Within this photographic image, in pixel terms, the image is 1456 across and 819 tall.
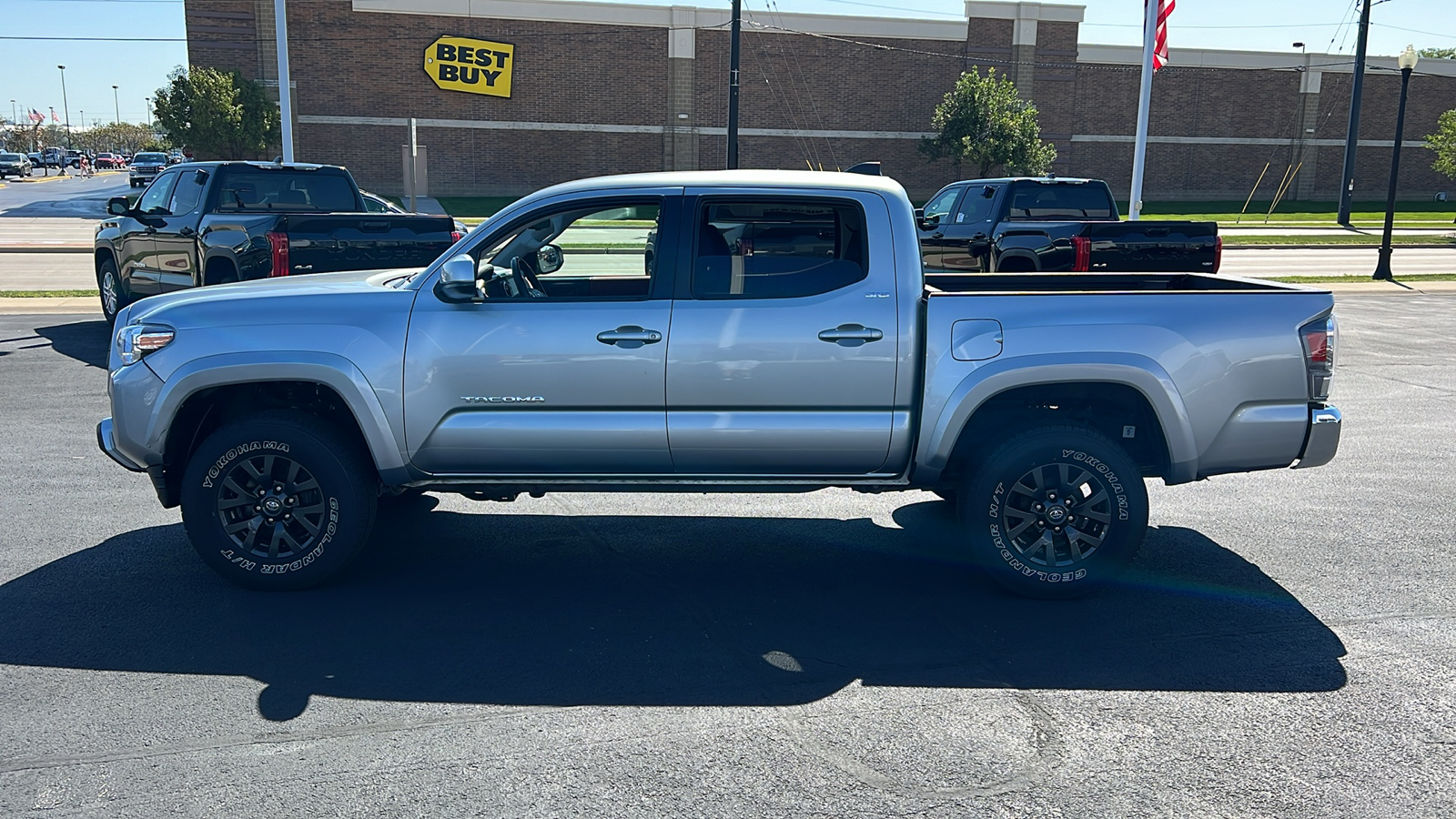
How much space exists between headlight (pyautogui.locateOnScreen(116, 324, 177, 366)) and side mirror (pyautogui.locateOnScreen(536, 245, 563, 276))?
1773 millimetres

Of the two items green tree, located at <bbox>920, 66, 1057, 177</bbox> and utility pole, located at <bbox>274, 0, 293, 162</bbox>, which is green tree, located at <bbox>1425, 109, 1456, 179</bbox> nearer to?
green tree, located at <bbox>920, 66, 1057, 177</bbox>

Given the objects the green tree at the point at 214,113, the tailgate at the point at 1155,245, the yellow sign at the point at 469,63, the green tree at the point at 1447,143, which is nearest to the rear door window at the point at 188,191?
the tailgate at the point at 1155,245

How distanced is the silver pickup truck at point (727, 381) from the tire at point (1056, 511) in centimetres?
1

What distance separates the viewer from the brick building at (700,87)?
150 ft

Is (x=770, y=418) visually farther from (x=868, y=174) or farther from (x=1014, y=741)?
(x=1014, y=741)

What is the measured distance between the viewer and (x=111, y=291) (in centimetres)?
1402

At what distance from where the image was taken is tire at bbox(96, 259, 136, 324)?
13.6 meters

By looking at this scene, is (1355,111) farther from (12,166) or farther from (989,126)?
(12,166)

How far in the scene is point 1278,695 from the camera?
451 centimetres

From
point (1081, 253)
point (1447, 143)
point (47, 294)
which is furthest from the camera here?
point (1447, 143)

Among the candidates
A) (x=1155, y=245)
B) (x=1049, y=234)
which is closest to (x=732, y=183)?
(x=1049, y=234)

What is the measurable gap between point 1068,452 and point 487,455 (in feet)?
8.95

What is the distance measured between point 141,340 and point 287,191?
25.3 ft

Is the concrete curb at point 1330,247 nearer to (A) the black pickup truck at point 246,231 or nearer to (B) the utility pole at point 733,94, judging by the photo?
(B) the utility pole at point 733,94
